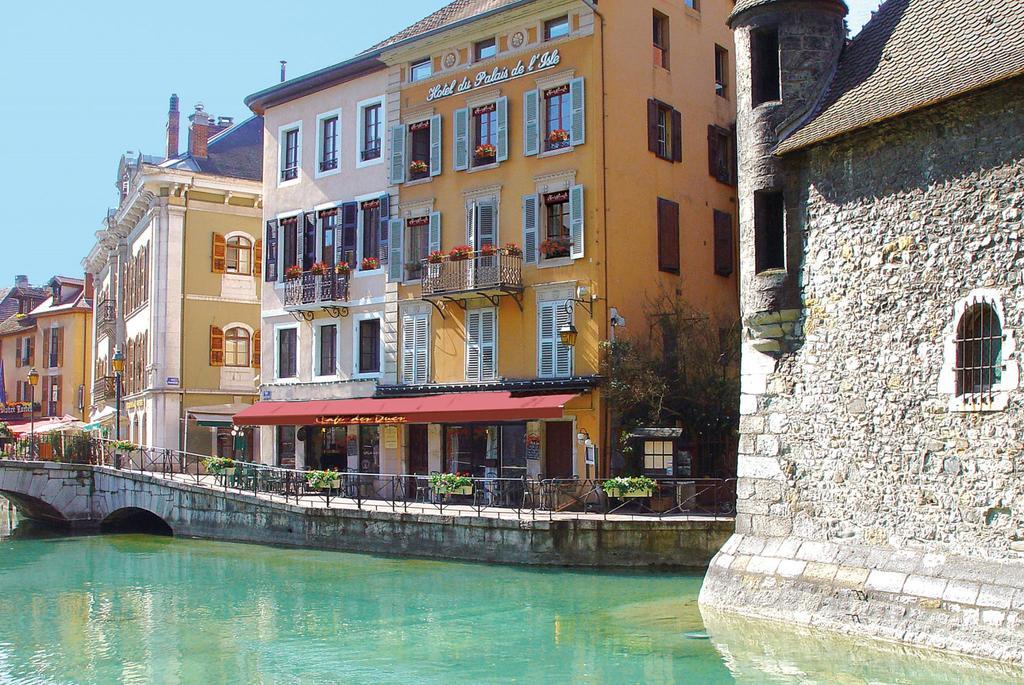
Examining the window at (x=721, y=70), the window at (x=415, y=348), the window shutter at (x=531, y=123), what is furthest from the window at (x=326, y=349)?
the window at (x=721, y=70)

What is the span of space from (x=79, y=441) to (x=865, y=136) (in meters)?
25.9

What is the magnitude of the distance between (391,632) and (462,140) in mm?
15075

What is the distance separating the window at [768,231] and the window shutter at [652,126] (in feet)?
34.1

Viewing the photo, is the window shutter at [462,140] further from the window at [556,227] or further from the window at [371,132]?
the window at [371,132]

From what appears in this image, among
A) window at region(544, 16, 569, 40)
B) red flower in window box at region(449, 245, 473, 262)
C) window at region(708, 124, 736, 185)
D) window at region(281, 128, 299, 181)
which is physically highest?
window at region(544, 16, 569, 40)

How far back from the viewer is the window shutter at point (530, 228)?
2628 cm

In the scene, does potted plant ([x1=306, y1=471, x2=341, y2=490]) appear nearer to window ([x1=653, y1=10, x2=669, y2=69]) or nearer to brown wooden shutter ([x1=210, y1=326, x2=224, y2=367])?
window ([x1=653, y1=10, x2=669, y2=69])

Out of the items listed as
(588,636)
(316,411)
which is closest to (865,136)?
(588,636)

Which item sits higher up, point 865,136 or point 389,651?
point 865,136

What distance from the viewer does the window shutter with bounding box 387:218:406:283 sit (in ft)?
95.5

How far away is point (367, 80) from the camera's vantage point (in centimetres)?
3084

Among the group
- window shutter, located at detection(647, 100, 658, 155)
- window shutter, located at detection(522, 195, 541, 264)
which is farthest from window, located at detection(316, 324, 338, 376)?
window shutter, located at detection(647, 100, 658, 155)

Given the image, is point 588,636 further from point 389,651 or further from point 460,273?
point 460,273

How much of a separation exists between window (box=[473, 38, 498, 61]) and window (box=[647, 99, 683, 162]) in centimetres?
413
